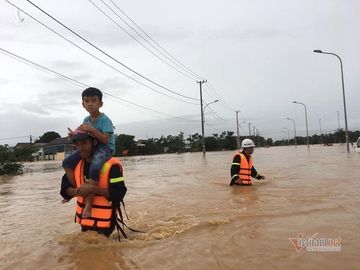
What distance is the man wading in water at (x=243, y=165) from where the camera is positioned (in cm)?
1020

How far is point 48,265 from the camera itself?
468cm

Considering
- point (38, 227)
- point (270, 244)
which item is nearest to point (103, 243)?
point (270, 244)

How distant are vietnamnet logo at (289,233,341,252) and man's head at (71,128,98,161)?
243 centimetres

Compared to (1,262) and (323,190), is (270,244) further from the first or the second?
(323,190)

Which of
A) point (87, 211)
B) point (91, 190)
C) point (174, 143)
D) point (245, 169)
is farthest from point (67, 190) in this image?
point (174, 143)

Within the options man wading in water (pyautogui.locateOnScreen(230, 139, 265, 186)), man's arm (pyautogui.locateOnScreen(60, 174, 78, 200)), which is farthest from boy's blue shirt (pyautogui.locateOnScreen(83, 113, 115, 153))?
man wading in water (pyautogui.locateOnScreen(230, 139, 265, 186))

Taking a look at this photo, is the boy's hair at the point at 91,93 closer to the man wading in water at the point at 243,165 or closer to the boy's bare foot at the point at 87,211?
the boy's bare foot at the point at 87,211

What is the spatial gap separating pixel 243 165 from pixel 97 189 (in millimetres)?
6134

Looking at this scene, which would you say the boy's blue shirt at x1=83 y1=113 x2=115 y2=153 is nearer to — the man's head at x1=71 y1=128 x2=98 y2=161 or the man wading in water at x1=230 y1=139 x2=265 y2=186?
the man's head at x1=71 y1=128 x2=98 y2=161

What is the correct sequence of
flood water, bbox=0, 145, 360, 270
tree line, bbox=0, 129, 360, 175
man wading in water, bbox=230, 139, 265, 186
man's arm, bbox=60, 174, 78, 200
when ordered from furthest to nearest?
tree line, bbox=0, 129, 360, 175 < man wading in water, bbox=230, 139, 265, 186 < man's arm, bbox=60, 174, 78, 200 < flood water, bbox=0, 145, 360, 270

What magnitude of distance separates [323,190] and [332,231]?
14.5 ft

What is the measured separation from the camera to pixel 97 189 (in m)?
4.72

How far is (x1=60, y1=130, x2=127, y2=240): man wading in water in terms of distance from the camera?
4.76 m

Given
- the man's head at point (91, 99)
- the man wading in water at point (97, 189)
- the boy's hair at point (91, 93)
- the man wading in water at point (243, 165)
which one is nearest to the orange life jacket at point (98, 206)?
the man wading in water at point (97, 189)
